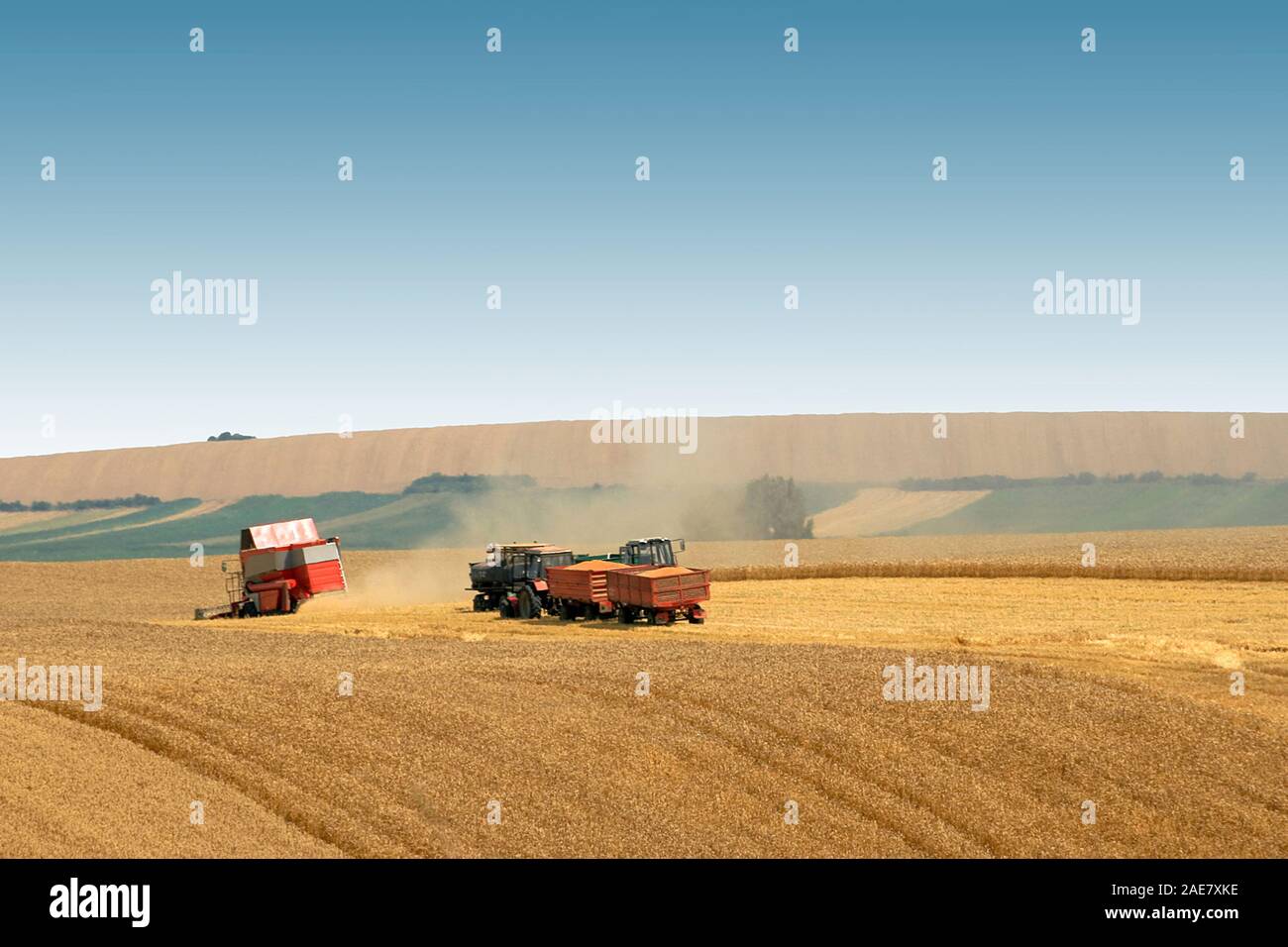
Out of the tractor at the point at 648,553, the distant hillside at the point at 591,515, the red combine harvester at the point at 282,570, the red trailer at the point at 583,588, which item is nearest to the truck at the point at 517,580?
the red trailer at the point at 583,588

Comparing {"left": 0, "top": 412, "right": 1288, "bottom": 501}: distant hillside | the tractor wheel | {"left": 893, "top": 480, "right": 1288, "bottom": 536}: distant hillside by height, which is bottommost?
the tractor wheel

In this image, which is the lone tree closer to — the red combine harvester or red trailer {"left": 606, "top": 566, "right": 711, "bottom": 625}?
the red combine harvester

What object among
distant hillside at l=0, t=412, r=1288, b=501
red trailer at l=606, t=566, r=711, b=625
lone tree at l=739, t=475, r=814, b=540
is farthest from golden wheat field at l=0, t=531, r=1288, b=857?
distant hillside at l=0, t=412, r=1288, b=501

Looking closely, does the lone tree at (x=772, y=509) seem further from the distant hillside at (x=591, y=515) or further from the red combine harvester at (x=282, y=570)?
the red combine harvester at (x=282, y=570)

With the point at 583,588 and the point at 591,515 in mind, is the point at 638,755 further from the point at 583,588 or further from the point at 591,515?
the point at 591,515

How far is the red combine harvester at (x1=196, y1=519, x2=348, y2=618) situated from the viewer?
46406 millimetres

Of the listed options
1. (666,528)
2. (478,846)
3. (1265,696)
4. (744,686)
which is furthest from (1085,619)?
A: (666,528)

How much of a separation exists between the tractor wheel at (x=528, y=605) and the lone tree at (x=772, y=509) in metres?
42.4

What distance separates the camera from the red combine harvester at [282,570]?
152ft

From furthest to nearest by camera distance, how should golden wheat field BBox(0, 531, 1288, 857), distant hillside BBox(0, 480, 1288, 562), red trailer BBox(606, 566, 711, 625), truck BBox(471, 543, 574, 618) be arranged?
distant hillside BBox(0, 480, 1288, 562) < truck BBox(471, 543, 574, 618) < red trailer BBox(606, 566, 711, 625) < golden wheat field BBox(0, 531, 1288, 857)

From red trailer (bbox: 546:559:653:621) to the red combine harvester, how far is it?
10.4 meters

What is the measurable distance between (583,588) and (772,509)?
1809 inches
